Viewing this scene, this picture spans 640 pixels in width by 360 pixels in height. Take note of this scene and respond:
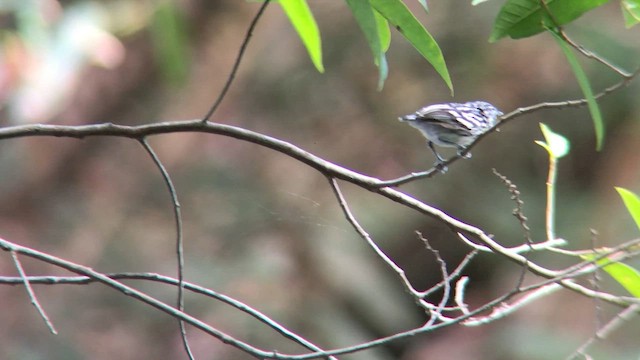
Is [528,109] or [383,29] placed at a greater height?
[383,29]

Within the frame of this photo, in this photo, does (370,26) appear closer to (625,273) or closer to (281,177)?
(625,273)

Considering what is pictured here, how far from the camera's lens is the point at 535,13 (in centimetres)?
113

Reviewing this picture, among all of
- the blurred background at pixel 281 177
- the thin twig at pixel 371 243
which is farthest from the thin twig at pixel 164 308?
the blurred background at pixel 281 177

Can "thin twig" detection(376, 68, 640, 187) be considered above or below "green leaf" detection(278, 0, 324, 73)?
below

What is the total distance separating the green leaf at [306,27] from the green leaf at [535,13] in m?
0.41

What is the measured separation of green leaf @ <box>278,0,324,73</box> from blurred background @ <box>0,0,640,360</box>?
6.46 feet

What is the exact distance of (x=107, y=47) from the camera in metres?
2.97

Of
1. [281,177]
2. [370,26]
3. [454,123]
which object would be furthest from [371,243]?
[281,177]

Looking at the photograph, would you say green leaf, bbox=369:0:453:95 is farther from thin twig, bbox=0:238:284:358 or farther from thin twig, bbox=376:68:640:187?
thin twig, bbox=0:238:284:358

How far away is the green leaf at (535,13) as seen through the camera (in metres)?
1.12

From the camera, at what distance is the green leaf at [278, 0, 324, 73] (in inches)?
32.5

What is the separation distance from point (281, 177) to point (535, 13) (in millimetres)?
2454

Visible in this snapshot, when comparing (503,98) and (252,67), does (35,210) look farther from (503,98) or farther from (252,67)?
(503,98)

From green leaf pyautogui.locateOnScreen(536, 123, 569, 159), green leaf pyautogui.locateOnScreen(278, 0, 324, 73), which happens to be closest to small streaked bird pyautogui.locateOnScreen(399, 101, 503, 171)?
green leaf pyautogui.locateOnScreen(536, 123, 569, 159)
